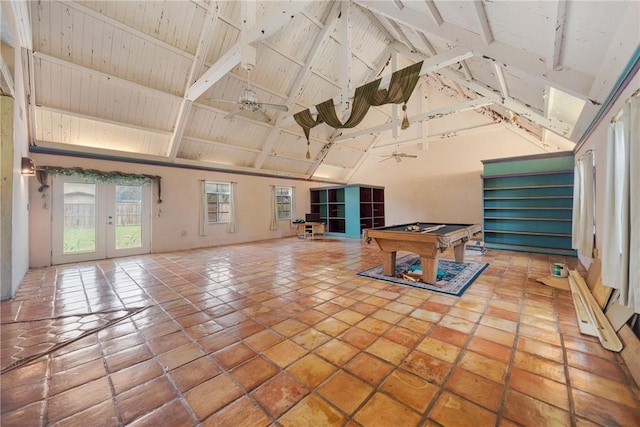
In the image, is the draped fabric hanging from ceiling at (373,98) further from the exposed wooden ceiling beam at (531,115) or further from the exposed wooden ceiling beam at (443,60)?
the exposed wooden ceiling beam at (531,115)

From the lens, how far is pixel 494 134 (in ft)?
27.4

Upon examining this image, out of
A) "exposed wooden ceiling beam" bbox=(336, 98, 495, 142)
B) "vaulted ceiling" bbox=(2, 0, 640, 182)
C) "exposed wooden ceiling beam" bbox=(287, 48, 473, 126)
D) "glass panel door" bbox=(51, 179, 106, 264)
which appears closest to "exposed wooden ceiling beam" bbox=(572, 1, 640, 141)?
"vaulted ceiling" bbox=(2, 0, 640, 182)

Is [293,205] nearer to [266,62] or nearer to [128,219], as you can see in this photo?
[266,62]

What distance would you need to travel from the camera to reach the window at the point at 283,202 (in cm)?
964

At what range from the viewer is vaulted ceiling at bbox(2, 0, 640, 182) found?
268 cm

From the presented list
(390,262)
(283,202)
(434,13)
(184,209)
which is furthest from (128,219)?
(434,13)

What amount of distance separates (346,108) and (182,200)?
528cm

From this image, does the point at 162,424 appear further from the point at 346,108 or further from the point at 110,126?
the point at 110,126

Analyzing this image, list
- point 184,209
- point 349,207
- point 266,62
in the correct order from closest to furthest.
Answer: point 266,62, point 184,209, point 349,207

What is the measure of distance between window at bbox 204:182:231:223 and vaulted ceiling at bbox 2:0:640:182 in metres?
0.69

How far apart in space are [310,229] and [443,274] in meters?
5.98

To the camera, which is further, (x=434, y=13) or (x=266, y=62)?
(x=266, y=62)

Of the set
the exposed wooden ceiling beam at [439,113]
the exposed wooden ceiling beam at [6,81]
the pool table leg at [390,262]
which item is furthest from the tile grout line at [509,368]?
the exposed wooden ceiling beam at [6,81]

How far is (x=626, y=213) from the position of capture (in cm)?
176
